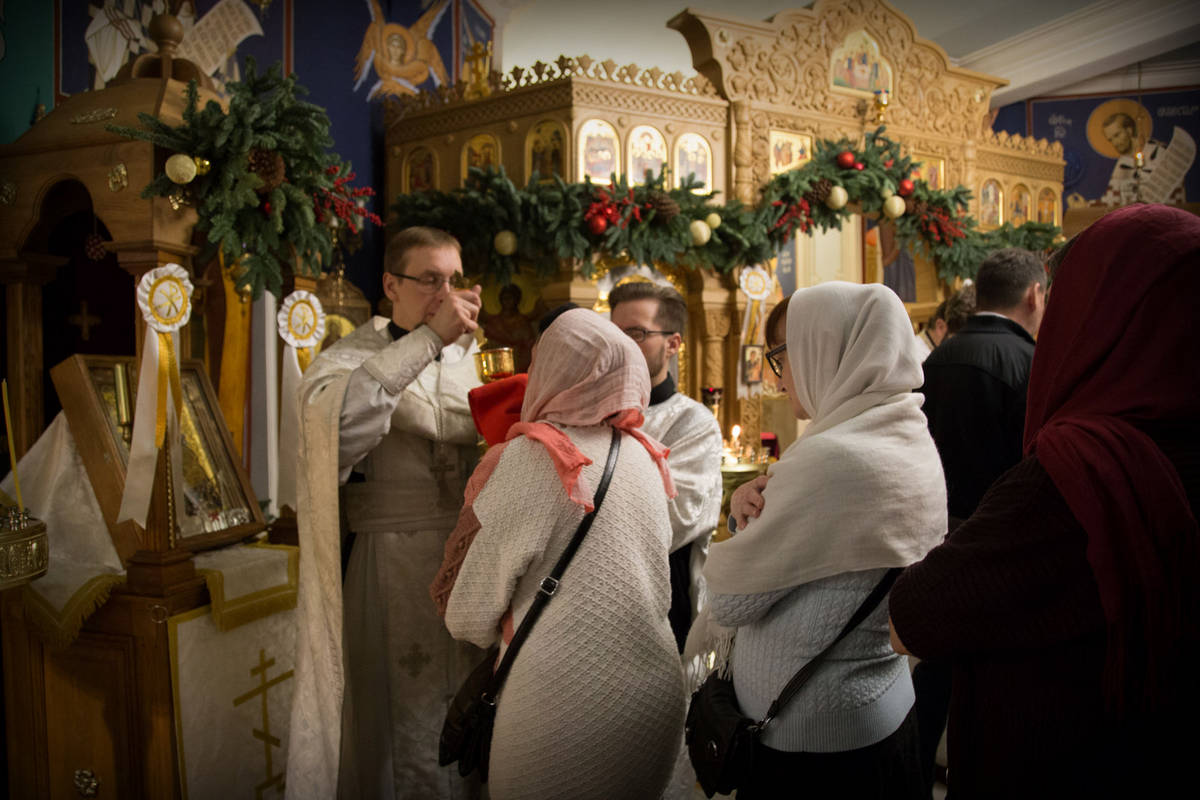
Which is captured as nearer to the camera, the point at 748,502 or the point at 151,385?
the point at 748,502

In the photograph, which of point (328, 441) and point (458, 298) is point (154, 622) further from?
point (458, 298)

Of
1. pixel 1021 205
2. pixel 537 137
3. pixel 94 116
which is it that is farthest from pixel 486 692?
pixel 1021 205

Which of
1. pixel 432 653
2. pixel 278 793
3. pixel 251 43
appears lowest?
pixel 278 793

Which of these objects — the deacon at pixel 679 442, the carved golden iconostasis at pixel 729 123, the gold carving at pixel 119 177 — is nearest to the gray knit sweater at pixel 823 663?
the deacon at pixel 679 442

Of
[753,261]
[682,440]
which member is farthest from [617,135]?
[682,440]

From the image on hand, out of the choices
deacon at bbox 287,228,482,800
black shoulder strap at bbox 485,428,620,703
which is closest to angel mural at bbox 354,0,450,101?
deacon at bbox 287,228,482,800

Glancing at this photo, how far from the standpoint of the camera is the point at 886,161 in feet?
23.0

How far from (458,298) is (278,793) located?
1.97 metres

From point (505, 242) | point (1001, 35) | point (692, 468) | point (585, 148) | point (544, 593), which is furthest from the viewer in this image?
point (1001, 35)

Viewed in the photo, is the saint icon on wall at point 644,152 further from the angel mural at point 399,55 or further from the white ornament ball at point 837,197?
the angel mural at point 399,55

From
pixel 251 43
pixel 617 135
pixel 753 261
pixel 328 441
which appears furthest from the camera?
pixel 753 261

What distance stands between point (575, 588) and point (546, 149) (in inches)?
206

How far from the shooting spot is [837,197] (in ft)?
22.5

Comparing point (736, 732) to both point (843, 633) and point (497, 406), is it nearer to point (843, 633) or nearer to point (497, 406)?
point (843, 633)
